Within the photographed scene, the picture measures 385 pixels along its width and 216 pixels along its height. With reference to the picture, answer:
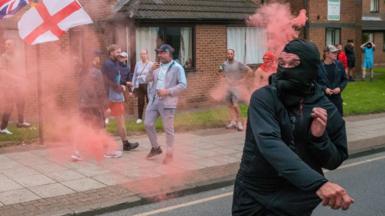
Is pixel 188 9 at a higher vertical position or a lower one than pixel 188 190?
higher

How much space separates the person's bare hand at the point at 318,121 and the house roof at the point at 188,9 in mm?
10944

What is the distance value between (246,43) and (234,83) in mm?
6898

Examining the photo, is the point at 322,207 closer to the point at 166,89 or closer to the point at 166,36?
the point at 166,89

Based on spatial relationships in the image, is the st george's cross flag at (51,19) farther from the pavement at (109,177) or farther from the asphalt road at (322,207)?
the asphalt road at (322,207)

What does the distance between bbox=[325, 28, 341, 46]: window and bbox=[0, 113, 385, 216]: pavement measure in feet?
43.3

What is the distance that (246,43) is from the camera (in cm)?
1780

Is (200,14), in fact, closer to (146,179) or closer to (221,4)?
(221,4)

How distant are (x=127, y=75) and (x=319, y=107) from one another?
22.9 feet

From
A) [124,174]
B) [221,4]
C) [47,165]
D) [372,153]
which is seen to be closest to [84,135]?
[47,165]

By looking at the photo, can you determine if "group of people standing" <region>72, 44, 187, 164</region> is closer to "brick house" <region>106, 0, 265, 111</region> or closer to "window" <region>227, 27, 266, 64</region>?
"brick house" <region>106, 0, 265, 111</region>

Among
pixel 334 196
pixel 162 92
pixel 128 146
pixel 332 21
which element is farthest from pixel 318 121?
pixel 332 21

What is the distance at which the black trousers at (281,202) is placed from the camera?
2881 mm

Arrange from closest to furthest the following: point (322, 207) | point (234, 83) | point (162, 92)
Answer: point (322, 207) → point (162, 92) → point (234, 83)

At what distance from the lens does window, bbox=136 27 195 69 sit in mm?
14585
